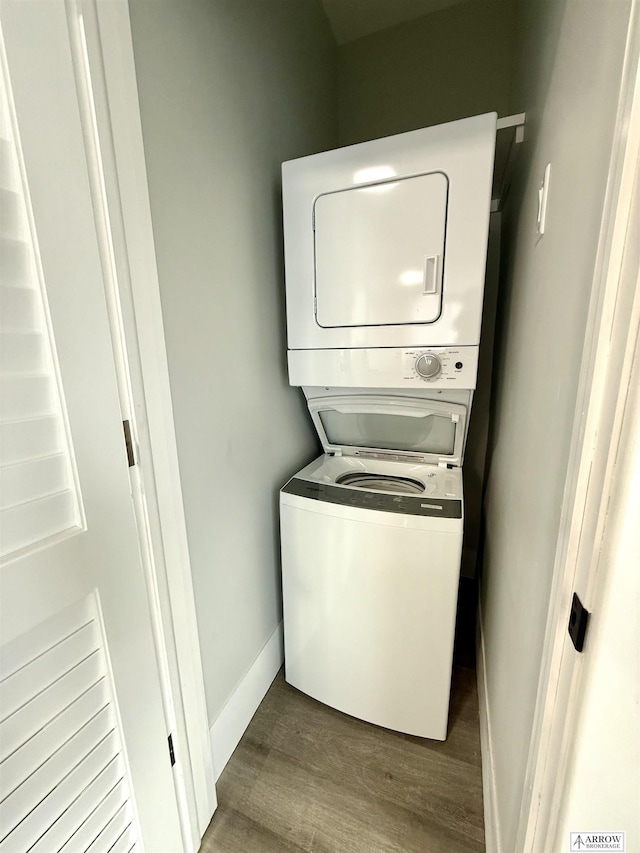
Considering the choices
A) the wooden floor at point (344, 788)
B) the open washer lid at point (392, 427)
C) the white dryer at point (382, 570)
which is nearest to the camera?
the wooden floor at point (344, 788)

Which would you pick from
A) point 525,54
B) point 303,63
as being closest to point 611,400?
point 525,54

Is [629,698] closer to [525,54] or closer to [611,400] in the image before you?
[611,400]

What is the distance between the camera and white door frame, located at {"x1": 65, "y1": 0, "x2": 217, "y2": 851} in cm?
69

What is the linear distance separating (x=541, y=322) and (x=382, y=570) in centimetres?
87

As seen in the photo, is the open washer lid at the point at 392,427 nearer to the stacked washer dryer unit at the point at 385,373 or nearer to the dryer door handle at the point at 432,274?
the stacked washer dryer unit at the point at 385,373

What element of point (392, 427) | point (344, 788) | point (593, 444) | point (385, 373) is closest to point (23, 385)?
point (593, 444)

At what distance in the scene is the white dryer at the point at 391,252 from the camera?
1.11 meters

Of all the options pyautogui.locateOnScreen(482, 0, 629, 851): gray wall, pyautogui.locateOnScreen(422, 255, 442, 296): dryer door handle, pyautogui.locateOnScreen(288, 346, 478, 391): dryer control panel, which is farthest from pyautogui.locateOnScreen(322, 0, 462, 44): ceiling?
pyautogui.locateOnScreen(288, 346, 478, 391): dryer control panel

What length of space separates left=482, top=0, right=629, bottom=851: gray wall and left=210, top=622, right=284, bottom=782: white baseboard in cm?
83

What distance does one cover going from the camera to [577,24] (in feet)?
2.19

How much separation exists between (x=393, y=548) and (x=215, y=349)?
84cm

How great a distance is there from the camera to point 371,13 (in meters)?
1.73

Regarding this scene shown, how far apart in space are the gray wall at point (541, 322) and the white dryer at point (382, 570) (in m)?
0.19

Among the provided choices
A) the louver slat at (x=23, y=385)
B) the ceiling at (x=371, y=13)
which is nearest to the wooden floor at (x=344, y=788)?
the louver slat at (x=23, y=385)
